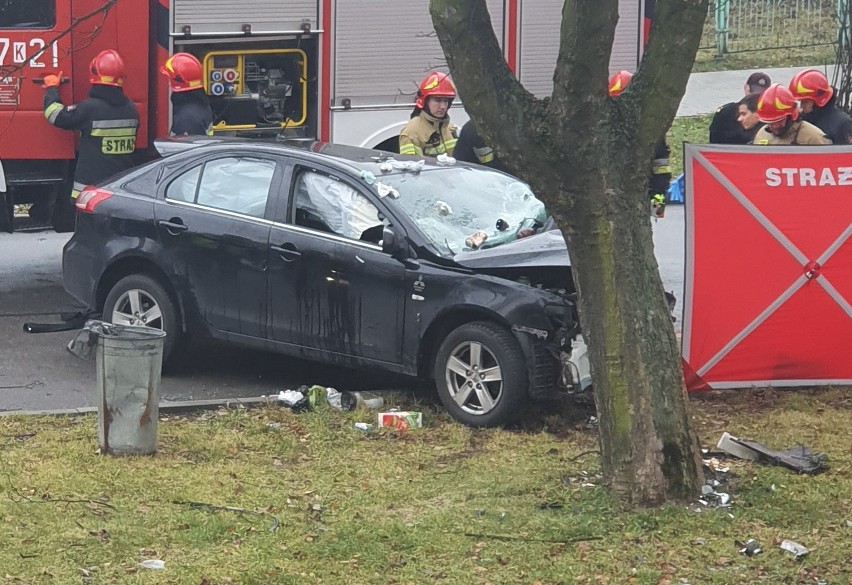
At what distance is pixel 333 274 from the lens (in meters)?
8.33

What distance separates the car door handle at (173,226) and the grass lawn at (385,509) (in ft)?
4.48

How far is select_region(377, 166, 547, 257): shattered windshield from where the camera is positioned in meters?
8.27

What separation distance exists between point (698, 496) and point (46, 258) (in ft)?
27.8

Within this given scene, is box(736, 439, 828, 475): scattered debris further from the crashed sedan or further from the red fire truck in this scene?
the red fire truck

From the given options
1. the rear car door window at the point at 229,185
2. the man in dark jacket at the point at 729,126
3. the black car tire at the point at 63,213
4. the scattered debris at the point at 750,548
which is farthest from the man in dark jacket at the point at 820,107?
the black car tire at the point at 63,213

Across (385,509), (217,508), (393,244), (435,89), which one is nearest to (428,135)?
(435,89)

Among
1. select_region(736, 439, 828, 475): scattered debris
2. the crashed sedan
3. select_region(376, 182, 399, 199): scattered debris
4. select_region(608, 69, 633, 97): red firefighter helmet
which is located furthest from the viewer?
select_region(608, 69, 633, 97): red firefighter helmet

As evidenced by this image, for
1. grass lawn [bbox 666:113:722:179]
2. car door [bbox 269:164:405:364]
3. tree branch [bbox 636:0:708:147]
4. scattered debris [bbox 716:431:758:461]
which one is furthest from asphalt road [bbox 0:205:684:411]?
grass lawn [bbox 666:113:722:179]

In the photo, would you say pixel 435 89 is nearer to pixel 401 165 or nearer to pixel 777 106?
pixel 401 165

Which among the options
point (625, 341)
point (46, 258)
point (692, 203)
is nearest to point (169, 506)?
point (625, 341)

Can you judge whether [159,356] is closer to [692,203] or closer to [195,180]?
[195,180]

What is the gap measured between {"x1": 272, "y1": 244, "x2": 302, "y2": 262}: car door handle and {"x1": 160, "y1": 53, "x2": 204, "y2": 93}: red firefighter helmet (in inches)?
129

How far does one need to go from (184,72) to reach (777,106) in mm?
4628

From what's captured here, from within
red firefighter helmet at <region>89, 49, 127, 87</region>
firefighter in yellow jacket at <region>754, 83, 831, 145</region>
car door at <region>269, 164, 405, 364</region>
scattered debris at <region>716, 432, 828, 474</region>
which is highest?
red firefighter helmet at <region>89, 49, 127, 87</region>
